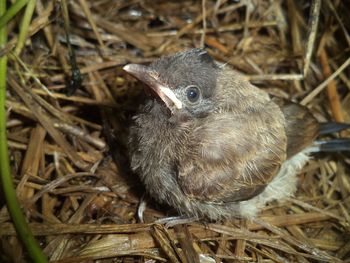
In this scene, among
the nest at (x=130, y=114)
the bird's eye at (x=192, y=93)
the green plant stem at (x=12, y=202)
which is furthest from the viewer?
the nest at (x=130, y=114)

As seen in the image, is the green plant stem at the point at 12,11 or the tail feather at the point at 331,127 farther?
the tail feather at the point at 331,127

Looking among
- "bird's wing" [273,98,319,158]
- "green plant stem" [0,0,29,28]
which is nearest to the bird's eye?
"bird's wing" [273,98,319,158]

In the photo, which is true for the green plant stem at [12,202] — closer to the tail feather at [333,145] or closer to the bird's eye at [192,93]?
the bird's eye at [192,93]

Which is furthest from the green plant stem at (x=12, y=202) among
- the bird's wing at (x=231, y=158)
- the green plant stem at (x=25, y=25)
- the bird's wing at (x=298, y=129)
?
the bird's wing at (x=298, y=129)

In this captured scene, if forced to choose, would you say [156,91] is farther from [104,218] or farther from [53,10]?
[53,10]

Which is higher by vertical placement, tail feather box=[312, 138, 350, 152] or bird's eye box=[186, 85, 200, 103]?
bird's eye box=[186, 85, 200, 103]

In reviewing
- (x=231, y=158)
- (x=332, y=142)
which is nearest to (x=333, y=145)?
(x=332, y=142)

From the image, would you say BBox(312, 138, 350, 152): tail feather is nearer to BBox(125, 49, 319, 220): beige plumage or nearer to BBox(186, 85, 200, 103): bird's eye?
BBox(125, 49, 319, 220): beige plumage

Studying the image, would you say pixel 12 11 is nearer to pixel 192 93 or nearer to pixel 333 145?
pixel 192 93
